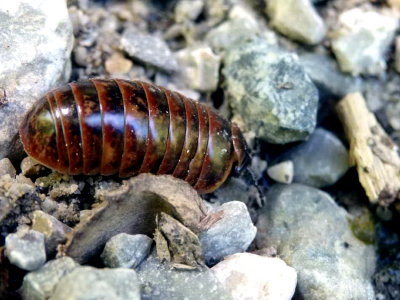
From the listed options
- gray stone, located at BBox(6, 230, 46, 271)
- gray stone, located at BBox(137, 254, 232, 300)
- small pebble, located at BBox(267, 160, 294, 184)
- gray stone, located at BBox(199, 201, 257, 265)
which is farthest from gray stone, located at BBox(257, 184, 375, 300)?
gray stone, located at BBox(6, 230, 46, 271)

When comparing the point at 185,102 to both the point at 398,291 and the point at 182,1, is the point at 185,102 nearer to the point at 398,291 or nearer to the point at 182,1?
the point at 182,1

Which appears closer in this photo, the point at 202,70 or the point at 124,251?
the point at 124,251

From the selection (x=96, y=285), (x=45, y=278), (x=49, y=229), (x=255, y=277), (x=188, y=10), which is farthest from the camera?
(x=188, y=10)

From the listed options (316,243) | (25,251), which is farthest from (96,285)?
(316,243)

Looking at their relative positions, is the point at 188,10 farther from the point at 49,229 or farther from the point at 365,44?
the point at 49,229

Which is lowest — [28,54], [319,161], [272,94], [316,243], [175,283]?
[316,243]
